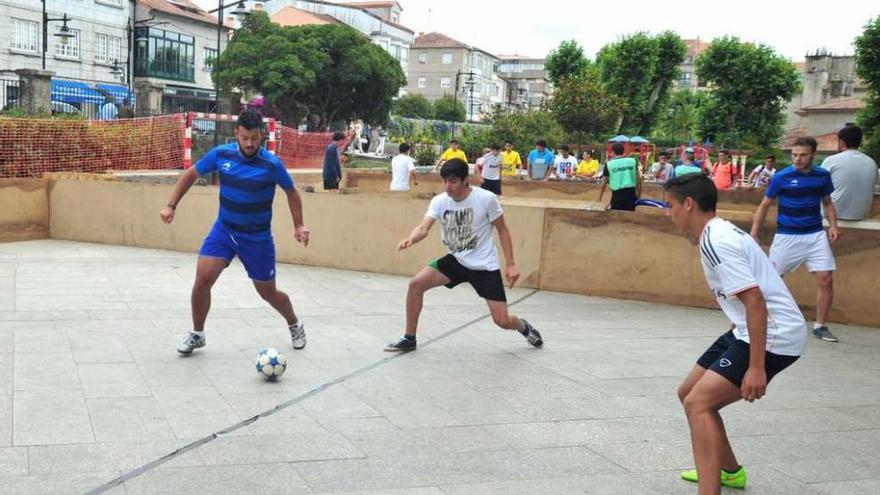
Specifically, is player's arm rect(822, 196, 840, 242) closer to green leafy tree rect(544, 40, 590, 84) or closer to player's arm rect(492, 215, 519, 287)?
player's arm rect(492, 215, 519, 287)

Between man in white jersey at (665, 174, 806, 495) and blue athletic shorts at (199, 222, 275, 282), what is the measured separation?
336 centimetres

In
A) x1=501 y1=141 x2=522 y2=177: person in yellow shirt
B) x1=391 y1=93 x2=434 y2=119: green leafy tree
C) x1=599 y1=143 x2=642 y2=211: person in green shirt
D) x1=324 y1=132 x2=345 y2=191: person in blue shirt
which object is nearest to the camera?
x1=599 y1=143 x2=642 y2=211: person in green shirt

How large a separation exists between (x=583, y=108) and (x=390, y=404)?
134ft

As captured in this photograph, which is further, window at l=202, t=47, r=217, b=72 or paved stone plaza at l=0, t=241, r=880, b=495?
window at l=202, t=47, r=217, b=72

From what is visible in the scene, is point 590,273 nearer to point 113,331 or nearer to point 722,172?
point 113,331

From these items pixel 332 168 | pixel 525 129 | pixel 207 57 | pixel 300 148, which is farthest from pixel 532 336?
pixel 207 57

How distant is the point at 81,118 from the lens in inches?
596

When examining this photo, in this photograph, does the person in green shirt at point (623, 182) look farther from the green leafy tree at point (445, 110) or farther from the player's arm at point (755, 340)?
the green leafy tree at point (445, 110)

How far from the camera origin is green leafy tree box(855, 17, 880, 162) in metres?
27.7

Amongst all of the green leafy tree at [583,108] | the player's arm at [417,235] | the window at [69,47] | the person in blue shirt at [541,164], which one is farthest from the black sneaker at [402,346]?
the window at [69,47]

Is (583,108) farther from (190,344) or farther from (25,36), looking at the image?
(190,344)

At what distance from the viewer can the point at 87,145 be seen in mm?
14750

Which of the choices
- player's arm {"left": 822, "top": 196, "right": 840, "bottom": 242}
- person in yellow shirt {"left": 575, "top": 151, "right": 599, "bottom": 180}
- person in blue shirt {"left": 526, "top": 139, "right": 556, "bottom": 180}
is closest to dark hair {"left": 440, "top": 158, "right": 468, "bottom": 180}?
player's arm {"left": 822, "top": 196, "right": 840, "bottom": 242}

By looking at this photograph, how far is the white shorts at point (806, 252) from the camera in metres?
7.51
